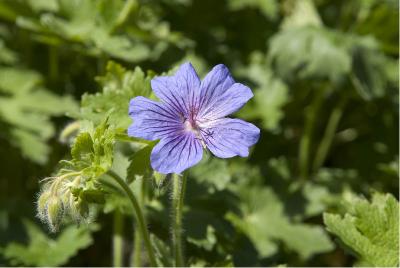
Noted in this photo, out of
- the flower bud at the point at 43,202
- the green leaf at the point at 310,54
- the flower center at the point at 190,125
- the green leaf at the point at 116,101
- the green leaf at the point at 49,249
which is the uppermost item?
the green leaf at the point at 310,54

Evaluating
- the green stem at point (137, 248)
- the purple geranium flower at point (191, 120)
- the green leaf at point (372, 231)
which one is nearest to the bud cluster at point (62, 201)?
the purple geranium flower at point (191, 120)

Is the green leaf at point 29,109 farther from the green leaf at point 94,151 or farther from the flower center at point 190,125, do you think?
the flower center at point 190,125

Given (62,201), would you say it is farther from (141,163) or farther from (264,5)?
(264,5)

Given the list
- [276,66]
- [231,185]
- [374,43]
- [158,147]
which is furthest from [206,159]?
[374,43]

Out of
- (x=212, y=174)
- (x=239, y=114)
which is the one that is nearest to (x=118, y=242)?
(x=212, y=174)

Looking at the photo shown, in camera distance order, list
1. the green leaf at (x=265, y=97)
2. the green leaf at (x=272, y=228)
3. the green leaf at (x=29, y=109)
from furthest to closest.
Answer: the green leaf at (x=265, y=97) < the green leaf at (x=29, y=109) < the green leaf at (x=272, y=228)

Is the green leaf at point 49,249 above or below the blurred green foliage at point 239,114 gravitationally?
below

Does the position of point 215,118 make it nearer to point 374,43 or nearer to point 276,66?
point 276,66

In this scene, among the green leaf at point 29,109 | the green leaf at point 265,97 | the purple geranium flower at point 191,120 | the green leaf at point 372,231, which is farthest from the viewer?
the green leaf at point 265,97
